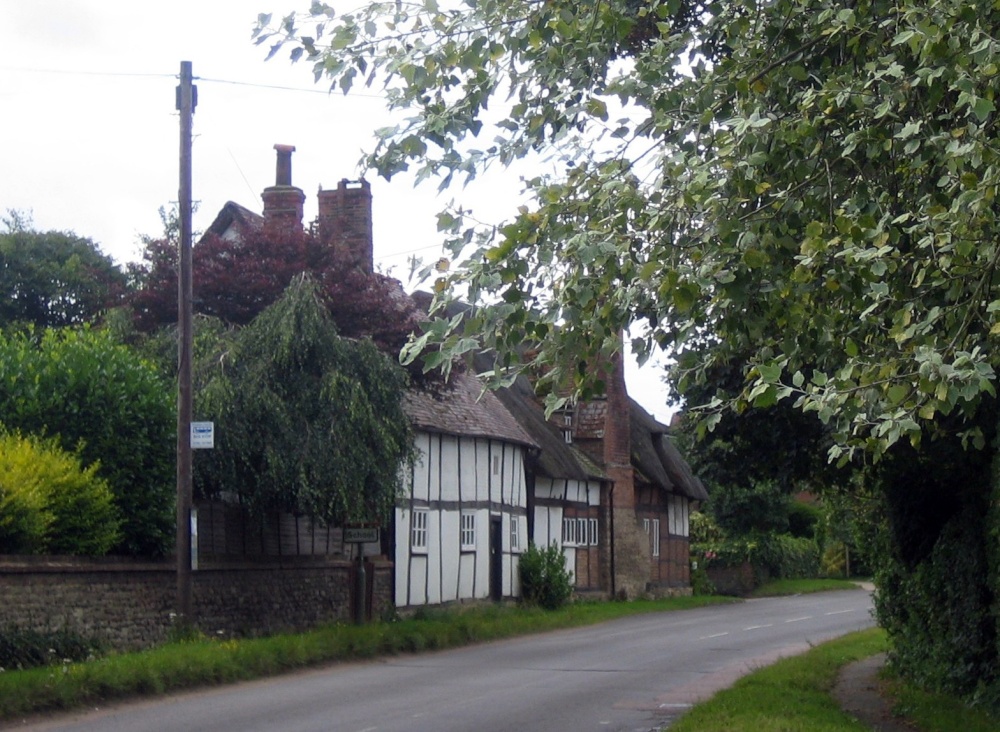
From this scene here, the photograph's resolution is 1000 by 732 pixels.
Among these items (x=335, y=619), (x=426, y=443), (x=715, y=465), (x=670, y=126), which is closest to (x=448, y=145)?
(x=670, y=126)

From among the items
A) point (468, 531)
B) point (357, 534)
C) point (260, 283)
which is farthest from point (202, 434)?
point (468, 531)

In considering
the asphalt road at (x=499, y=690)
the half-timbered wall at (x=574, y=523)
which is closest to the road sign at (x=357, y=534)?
the asphalt road at (x=499, y=690)

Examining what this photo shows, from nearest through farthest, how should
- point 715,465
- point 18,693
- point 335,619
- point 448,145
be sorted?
point 448,145 < point 18,693 < point 715,465 < point 335,619

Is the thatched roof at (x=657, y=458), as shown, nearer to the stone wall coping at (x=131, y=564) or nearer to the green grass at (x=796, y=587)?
the green grass at (x=796, y=587)

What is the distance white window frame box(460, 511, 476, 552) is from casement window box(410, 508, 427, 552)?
87.3 inches

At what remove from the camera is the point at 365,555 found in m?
28.4

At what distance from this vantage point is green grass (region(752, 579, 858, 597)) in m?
50.1

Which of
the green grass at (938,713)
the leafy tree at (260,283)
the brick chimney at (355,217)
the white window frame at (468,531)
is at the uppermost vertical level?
the brick chimney at (355,217)

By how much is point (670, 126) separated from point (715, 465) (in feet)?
29.0

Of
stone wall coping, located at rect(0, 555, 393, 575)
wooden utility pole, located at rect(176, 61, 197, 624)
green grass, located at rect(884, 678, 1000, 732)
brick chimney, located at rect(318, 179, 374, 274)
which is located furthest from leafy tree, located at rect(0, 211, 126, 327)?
green grass, located at rect(884, 678, 1000, 732)

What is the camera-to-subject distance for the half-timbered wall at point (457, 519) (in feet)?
98.1

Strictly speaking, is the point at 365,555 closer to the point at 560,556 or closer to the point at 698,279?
the point at 560,556

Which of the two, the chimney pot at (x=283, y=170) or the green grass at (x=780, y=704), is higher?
the chimney pot at (x=283, y=170)

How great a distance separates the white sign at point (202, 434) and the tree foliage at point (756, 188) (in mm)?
11579
